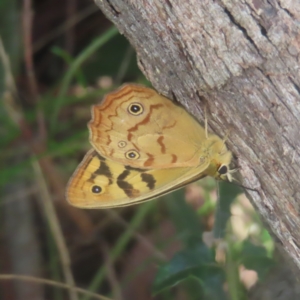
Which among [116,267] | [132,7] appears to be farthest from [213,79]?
[116,267]

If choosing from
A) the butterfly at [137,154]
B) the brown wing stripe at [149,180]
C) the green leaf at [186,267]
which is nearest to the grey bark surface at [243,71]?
the butterfly at [137,154]

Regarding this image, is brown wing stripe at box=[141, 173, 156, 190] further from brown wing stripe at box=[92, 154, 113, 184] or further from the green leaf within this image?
the green leaf

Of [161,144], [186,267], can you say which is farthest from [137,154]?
[186,267]

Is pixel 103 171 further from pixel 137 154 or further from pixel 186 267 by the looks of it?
pixel 186 267

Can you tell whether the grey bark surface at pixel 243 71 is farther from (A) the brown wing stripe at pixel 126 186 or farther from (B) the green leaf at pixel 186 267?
(B) the green leaf at pixel 186 267

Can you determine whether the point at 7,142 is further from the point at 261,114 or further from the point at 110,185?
the point at 261,114

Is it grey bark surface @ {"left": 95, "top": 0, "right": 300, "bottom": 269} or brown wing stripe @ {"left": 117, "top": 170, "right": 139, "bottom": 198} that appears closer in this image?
grey bark surface @ {"left": 95, "top": 0, "right": 300, "bottom": 269}

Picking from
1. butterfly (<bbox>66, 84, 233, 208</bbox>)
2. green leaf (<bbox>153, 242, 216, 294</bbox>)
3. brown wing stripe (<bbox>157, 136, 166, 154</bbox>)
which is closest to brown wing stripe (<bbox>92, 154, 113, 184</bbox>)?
butterfly (<bbox>66, 84, 233, 208</bbox>)
